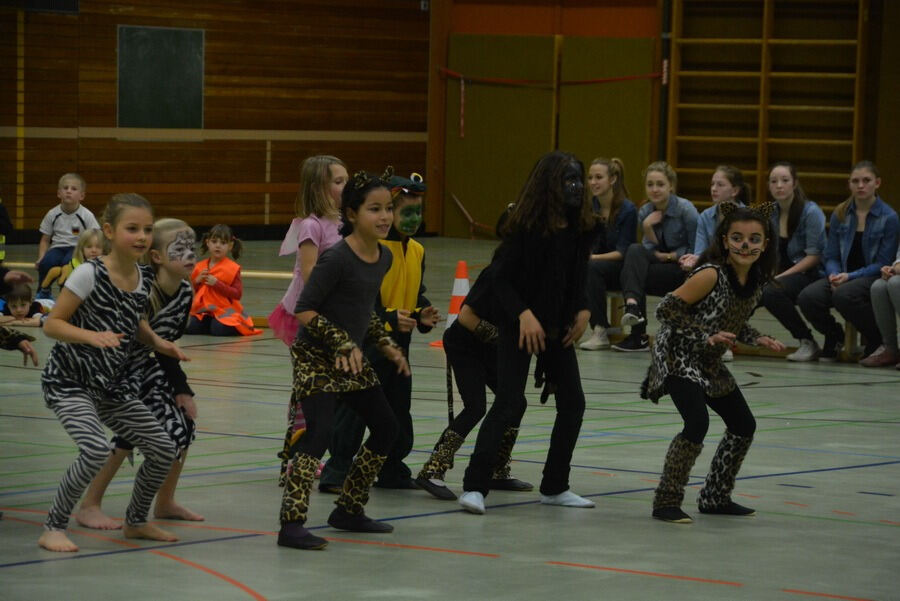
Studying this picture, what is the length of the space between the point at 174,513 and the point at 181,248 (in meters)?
1.01

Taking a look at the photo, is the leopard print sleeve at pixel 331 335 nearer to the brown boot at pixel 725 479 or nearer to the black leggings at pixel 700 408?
the black leggings at pixel 700 408

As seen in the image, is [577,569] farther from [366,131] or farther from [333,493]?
[366,131]

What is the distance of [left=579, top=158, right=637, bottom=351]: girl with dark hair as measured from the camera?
11.9 metres

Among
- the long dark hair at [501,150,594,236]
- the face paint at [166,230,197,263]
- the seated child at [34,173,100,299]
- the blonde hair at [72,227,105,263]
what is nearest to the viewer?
the face paint at [166,230,197,263]

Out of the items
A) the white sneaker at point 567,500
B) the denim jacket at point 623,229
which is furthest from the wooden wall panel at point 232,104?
the white sneaker at point 567,500

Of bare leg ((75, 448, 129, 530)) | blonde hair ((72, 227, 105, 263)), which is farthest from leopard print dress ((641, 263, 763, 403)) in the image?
blonde hair ((72, 227, 105, 263))

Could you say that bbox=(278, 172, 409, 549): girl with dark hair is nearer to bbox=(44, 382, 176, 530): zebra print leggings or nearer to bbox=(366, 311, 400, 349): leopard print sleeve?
bbox=(366, 311, 400, 349): leopard print sleeve

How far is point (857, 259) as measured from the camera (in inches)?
447

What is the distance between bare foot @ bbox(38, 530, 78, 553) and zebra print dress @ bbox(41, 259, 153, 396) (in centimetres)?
44

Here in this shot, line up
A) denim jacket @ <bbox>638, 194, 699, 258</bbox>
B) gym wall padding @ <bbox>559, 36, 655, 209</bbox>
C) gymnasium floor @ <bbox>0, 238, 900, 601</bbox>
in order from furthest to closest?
gym wall padding @ <bbox>559, 36, 655, 209</bbox>, denim jacket @ <bbox>638, 194, 699, 258</bbox>, gymnasium floor @ <bbox>0, 238, 900, 601</bbox>

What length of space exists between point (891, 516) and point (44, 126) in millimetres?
14882

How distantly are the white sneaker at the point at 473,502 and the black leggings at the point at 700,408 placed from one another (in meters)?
0.84

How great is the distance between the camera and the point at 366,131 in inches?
858

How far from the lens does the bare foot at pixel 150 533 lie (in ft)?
18.0
